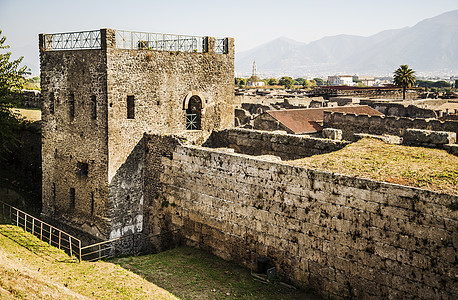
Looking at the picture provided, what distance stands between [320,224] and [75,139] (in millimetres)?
11397

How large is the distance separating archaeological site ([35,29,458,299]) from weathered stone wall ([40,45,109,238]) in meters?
0.07

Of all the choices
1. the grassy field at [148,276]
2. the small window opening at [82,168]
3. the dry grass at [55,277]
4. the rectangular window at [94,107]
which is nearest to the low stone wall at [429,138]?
the grassy field at [148,276]

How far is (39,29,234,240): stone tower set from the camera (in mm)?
17875

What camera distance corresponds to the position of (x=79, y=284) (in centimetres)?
1345

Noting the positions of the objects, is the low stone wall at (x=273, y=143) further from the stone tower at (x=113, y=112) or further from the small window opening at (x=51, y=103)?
the small window opening at (x=51, y=103)

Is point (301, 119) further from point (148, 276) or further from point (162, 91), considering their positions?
point (148, 276)

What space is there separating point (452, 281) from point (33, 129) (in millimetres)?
22516

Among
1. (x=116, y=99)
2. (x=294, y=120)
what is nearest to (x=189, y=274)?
(x=116, y=99)

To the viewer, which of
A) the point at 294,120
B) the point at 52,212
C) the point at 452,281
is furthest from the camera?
the point at 294,120

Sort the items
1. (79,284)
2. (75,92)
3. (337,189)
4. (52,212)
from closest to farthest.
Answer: (337,189) < (79,284) < (75,92) < (52,212)

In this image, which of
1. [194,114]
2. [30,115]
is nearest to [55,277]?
[194,114]

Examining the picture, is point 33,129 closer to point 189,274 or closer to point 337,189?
point 189,274

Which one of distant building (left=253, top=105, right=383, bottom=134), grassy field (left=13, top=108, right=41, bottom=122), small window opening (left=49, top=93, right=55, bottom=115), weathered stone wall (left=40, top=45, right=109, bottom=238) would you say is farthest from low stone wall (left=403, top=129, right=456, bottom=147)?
grassy field (left=13, top=108, right=41, bottom=122)

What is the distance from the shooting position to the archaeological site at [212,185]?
11258mm
